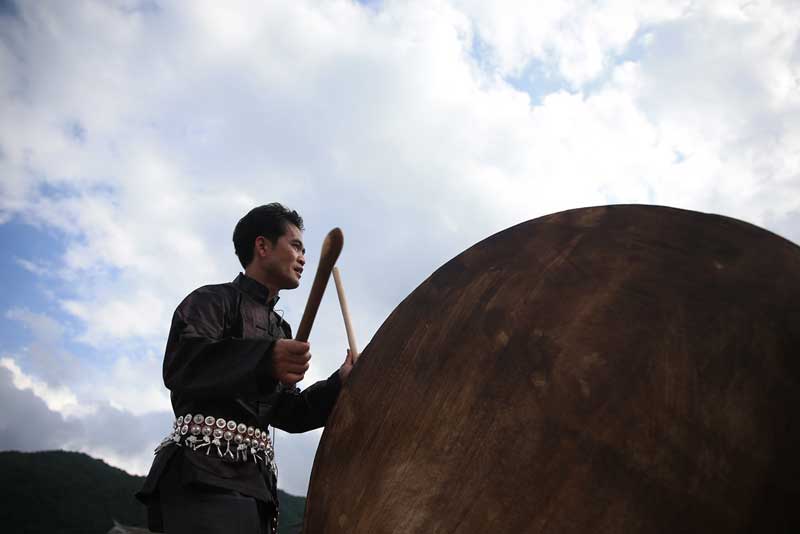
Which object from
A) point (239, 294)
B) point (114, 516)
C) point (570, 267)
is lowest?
point (114, 516)

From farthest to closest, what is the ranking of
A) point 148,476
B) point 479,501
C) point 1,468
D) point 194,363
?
1. point 1,468
2. point 148,476
3. point 194,363
4. point 479,501

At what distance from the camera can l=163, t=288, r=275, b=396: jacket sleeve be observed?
1720mm

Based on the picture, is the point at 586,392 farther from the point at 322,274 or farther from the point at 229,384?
the point at 229,384

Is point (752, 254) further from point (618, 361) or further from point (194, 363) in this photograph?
point (194, 363)

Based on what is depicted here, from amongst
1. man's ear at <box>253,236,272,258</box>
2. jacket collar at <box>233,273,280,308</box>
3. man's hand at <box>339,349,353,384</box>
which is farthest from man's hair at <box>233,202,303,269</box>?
man's hand at <box>339,349,353,384</box>

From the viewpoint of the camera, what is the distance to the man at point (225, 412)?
1.74m

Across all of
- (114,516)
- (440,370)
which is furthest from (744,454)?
(114,516)

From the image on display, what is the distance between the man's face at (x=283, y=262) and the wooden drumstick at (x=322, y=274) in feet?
2.99

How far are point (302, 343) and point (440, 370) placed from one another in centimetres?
56

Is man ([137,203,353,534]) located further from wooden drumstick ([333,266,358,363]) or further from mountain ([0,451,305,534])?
mountain ([0,451,305,534])

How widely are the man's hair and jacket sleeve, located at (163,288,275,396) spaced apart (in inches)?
25.6

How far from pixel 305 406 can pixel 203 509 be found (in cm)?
62

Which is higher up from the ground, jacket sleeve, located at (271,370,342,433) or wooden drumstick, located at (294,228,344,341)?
wooden drumstick, located at (294,228,344,341)

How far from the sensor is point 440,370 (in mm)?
1213
